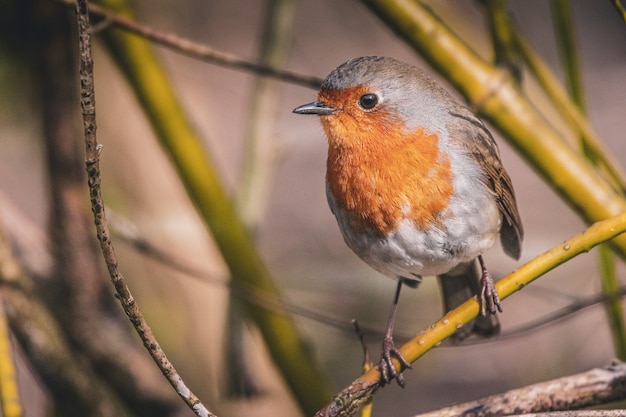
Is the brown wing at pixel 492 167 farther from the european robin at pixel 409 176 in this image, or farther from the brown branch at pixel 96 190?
the brown branch at pixel 96 190

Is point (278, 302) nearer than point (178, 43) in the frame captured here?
No

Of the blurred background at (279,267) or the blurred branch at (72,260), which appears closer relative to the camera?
the blurred branch at (72,260)

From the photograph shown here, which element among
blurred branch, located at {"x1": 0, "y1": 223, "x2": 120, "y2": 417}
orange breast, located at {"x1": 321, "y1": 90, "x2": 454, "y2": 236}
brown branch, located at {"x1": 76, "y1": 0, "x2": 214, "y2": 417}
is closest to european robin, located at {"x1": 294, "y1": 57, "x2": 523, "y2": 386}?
orange breast, located at {"x1": 321, "y1": 90, "x2": 454, "y2": 236}

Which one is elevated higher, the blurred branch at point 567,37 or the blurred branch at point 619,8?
the blurred branch at point 567,37

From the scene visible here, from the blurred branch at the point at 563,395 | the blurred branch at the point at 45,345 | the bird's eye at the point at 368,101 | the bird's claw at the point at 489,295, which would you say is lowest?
the blurred branch at the point at 563,395

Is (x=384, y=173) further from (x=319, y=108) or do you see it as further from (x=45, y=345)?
(x=45, y=345)

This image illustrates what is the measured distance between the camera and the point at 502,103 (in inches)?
81.5

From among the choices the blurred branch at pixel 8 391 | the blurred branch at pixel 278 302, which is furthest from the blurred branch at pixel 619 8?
the blurred branch at pixel 8 391

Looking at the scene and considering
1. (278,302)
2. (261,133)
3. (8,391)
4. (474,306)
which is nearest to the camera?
(474,306)

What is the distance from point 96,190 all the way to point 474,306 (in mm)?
754

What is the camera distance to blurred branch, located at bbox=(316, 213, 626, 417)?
4.69 ft

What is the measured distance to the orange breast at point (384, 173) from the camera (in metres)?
2.12

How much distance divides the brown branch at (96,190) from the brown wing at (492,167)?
117cm

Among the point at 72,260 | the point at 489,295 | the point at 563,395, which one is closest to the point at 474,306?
the point at 563,395
